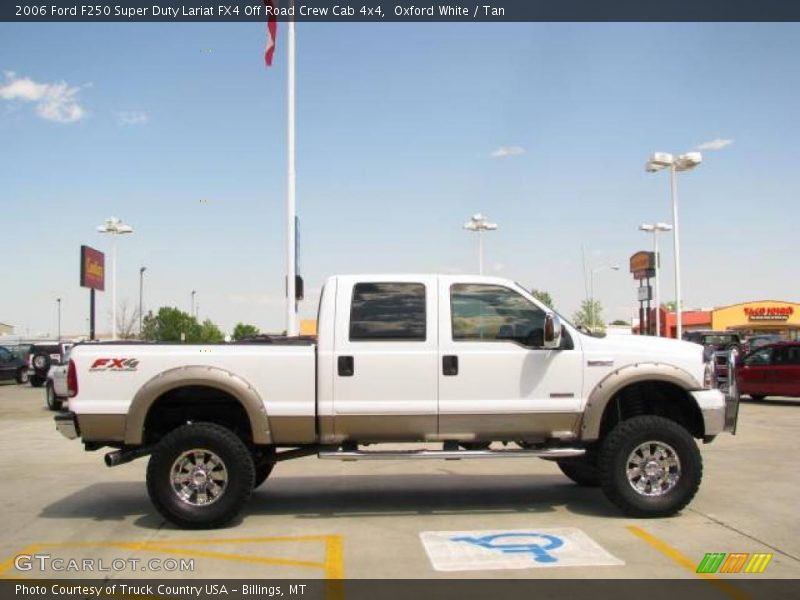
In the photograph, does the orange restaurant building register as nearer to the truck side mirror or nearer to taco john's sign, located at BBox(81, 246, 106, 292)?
taco john's sign, located at BBox(81, 246, 106, 292)

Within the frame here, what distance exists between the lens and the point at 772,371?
20.5 m

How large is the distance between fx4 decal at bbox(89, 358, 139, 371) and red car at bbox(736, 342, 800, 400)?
650 inches

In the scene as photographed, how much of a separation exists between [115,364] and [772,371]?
703 inches

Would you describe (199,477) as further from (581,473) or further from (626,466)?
(581,473)

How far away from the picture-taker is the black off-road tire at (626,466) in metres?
7.27

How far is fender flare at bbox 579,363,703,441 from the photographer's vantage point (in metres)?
7.29

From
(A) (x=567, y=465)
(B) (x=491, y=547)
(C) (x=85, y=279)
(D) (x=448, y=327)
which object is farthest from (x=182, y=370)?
(C) (x=85, y=279)

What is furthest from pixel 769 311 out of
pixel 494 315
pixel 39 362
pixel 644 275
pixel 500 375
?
pixel 500 375

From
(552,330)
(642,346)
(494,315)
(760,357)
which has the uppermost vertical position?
(494,315)

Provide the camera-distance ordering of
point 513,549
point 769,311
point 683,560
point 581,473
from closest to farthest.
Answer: point 683,560 → point 513,549 → point 581,473 → point 769,311

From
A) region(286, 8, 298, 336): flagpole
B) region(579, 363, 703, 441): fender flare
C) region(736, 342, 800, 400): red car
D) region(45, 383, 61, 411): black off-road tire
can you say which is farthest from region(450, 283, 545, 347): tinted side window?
region(45, 383, 61, 411): black off-road tire

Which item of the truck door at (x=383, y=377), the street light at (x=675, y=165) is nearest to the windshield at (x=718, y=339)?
the street light at (x=675, y=165)
